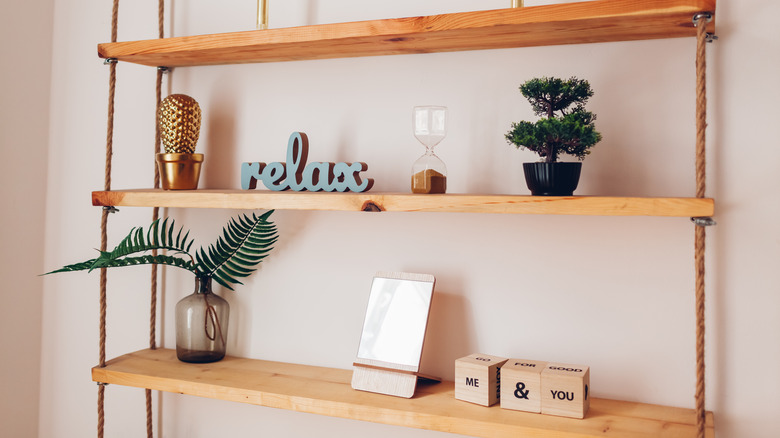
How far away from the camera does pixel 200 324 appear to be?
5.30 feet

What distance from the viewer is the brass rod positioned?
1.50 metres

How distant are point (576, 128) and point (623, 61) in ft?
0.83

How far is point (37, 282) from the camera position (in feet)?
6.25

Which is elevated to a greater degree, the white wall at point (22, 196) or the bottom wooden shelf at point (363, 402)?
the white wall at point (22, 196)

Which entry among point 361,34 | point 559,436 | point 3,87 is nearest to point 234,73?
point 361,34

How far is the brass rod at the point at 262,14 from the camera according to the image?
1505mm

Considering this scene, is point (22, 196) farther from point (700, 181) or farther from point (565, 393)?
point (700, 181)

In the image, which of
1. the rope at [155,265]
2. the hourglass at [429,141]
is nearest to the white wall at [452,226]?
the rope at [155,265]

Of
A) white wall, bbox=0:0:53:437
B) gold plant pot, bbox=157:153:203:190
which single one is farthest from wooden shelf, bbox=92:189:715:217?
white wall, bbox=0:0:53:437

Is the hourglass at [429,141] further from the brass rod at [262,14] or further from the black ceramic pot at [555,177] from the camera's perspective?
the brass rod at [262,14]

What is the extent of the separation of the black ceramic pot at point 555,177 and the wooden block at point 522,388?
359 millimetres

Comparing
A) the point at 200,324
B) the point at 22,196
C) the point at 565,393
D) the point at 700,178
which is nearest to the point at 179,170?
the point at 200,324

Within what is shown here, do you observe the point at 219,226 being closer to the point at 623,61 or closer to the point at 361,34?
A: the point at 361,34

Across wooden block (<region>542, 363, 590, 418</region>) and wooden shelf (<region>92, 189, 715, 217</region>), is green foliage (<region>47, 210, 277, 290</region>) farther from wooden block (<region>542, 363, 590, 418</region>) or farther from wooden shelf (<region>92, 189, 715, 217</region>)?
wooden block (<region>542, 363, 590, 418</region>)
